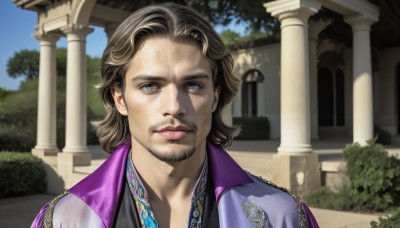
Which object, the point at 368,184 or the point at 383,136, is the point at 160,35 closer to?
the point at 368,184

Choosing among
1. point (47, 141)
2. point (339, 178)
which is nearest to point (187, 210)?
point (339, 178)

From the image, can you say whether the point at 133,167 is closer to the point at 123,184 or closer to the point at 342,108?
the point at 123,184

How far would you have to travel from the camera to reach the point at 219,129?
6.44 feet

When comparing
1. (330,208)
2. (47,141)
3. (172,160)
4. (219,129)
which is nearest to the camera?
(172,160)

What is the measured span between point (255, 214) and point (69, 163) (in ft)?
32.9

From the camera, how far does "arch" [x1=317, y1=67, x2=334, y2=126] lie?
1956 cm

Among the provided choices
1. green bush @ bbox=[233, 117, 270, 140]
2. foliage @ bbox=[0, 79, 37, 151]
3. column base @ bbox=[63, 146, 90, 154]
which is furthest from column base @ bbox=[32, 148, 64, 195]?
green bush @ bbox=[233, 117, 270, 140]

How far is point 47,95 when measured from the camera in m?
12.2

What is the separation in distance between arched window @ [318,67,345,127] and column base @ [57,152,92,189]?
12107 millimetres

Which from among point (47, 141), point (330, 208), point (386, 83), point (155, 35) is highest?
point (386, 83)

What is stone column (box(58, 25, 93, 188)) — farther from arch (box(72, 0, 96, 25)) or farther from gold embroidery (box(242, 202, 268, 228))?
gold embroidery (box(242, 202, 268, 228))

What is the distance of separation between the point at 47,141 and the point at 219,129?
11.3 meters

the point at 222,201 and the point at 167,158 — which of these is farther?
the point at 222,201

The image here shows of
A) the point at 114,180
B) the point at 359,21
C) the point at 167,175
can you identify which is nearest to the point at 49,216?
the point at 114,180
